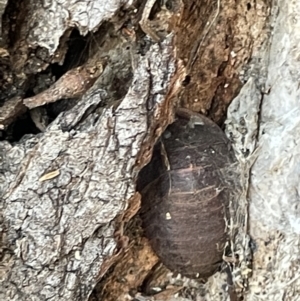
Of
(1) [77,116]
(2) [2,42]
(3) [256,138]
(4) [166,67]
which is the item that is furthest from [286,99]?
(2) [2,42]

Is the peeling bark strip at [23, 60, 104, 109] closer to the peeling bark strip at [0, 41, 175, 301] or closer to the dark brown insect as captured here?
the peeling bark strip at [0, 41, 175, 301]

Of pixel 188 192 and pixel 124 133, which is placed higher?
pixel 124 133

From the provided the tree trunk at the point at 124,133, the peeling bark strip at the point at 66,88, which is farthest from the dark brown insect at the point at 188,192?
the peeling bark strip at the point at 66,88

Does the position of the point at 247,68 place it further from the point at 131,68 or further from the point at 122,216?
the point at 122,216

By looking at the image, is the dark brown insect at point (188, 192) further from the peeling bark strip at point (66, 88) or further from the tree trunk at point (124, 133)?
the peeling bark strip at point (66, 88)

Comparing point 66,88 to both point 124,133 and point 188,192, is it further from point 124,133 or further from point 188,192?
point 188,192

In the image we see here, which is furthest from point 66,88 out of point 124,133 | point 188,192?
point 188,192
